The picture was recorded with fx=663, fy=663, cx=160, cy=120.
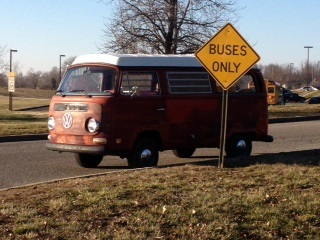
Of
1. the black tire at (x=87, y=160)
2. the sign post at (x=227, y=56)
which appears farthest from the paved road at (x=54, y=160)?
the sign post at (x=227, y=56)

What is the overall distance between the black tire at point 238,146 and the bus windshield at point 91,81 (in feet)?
10.5

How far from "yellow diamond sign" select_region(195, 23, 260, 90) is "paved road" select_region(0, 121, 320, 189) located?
1.83 meters

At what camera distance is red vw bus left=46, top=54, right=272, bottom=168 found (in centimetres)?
1177

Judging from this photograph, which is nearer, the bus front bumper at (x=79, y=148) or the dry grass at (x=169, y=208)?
the dry grass at (x=169, y=208)

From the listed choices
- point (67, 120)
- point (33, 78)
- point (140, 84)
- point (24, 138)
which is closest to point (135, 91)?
point (140, 84)

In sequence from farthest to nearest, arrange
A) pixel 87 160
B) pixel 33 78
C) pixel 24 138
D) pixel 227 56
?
1. pixel 33 78
2. pixel 24 138
3. pixel 87 160
4. pixel 227 56

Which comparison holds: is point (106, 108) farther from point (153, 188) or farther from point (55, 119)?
point (153, 188)

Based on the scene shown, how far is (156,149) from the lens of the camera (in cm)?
1251

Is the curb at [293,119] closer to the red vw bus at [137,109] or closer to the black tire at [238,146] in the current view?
the black tire at [238,146]

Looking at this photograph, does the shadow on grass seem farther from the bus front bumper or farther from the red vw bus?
the bus front bumper

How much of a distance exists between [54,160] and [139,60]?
3258 mm

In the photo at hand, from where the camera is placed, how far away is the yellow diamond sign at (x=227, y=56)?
1070cm

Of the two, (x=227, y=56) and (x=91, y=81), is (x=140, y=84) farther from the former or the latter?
(x=227, y=56)

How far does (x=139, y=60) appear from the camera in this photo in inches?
485
